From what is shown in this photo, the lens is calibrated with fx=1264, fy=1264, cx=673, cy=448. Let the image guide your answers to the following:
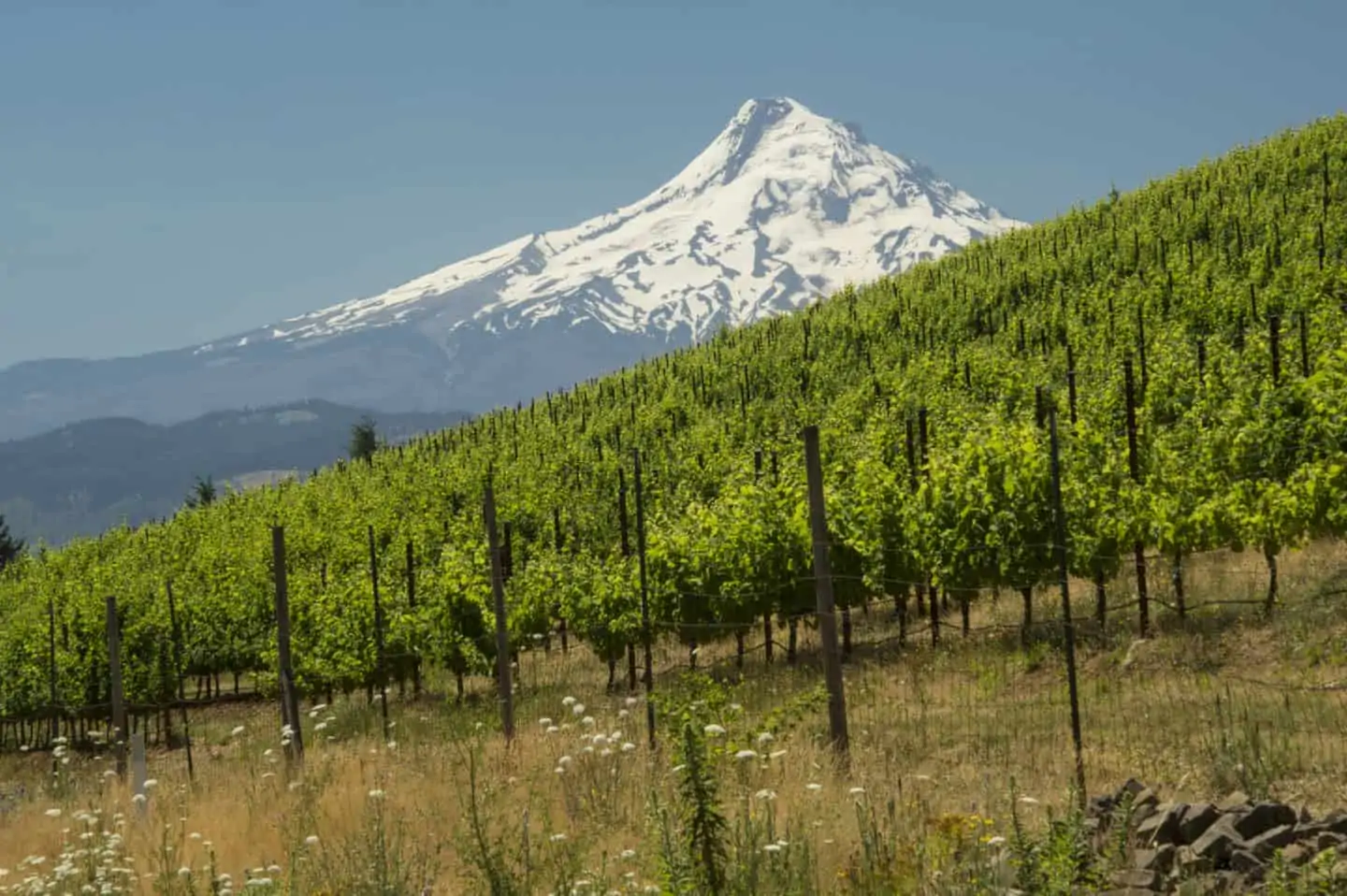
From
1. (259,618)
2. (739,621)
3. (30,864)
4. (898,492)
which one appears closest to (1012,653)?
(898,492)

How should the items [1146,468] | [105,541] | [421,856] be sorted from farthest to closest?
[105,541], [1146,468], [421,856]

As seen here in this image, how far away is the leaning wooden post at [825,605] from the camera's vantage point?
1179 cm

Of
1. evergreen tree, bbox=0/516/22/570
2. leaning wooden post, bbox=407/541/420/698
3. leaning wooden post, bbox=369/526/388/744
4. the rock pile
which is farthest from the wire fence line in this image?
evergreen tree, bbox=0/516/22/570

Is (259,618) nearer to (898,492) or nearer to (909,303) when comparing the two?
(898,492)

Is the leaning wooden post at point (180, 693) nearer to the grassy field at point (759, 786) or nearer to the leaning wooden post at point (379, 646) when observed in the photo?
the grassy field at point (759, 786)

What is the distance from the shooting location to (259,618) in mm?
40688

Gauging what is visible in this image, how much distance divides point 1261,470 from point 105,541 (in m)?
54.1

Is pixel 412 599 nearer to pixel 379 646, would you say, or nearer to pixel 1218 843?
pixel 379 646

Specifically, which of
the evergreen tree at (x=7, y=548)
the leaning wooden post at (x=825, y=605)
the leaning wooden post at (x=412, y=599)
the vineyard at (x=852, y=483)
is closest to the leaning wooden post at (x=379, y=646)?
the vineyard at (x=852, y=483)

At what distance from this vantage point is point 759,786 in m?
10.5

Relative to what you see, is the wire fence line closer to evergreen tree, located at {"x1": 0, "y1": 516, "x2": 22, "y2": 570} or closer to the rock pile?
the rock pile

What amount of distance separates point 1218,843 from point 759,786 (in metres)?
3.77

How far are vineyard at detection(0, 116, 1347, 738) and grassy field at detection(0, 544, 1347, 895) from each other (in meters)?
1.91

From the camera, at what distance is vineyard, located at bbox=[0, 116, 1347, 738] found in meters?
22.1
